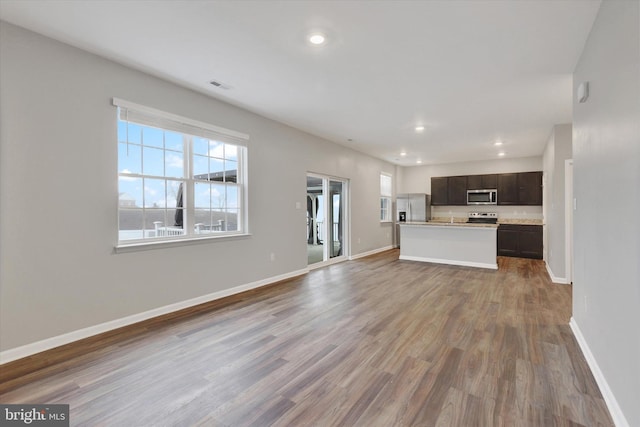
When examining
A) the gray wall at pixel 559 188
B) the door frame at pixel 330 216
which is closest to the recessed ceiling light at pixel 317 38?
the door frame at pixel 330 216

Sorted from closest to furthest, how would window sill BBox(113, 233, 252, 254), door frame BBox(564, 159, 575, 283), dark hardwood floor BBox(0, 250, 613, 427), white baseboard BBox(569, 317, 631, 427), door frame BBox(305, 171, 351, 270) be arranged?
1. white baseboard BBox(569, 317, 631, 427)
2. dark hardwood floor BBox(0, 250, 613, 427)
3. window sill BBox(113, 233, 252, 254)
4. door frame BBox(564, 159, 575, 283)
5. door frame BBox(305, 171, 351, 270)

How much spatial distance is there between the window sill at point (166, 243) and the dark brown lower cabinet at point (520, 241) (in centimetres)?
673

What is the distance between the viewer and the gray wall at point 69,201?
93.7 inches

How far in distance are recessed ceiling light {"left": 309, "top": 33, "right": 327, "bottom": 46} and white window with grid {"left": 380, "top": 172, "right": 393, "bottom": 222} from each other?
627 cm

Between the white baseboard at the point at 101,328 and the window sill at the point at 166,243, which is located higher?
the window sill at the point at 166,243

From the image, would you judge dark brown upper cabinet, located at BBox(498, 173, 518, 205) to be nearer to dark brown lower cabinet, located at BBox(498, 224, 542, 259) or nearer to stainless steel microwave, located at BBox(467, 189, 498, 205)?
stainless steel microwave, located at BBox(467, 189, 498, 205)

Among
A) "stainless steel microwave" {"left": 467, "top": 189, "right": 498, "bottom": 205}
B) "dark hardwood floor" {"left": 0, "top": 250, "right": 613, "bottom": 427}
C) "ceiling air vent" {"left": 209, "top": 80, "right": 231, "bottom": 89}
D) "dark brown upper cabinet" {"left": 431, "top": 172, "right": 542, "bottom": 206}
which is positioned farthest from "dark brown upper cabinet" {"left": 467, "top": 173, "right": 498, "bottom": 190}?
"ceiling air vent" {"left": 209, "top": 80, "right": 231, "bottom": 89}

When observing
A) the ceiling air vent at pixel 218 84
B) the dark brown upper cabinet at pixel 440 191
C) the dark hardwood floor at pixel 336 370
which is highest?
the ceiling air vent at pixel 218 84

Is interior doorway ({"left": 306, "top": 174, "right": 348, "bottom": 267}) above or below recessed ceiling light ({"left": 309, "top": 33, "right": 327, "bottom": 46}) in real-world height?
below

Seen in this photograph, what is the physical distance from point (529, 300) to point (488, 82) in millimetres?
2882

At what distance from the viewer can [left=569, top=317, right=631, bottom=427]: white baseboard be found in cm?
164

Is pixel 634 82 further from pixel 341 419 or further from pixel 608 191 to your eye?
pixel 341 419

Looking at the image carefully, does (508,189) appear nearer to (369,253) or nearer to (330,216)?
(369,253)

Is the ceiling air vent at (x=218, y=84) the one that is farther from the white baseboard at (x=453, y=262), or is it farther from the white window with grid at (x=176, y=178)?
the white baseboard at (x=453, y=262)
